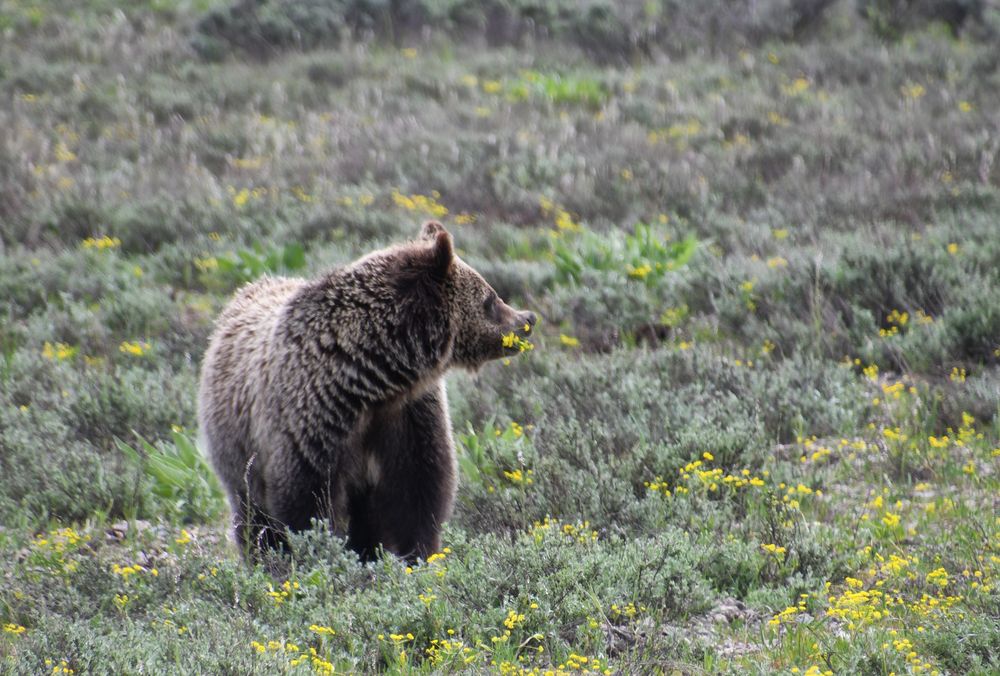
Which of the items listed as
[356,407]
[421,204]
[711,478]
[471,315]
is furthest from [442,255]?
[421,204]

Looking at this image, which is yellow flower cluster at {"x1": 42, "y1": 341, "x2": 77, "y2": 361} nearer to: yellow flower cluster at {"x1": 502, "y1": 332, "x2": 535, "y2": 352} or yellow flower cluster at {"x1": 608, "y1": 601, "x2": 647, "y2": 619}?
yellow flower cluster at {"x1": 502, "y1": 332, "x2": 535, "y2": 352}

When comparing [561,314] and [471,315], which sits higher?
[471,315]

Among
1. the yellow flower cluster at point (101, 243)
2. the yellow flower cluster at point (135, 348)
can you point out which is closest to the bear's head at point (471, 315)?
the yellow flower cluster at point (135, 348)

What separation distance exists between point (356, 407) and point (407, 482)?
443 millimetres

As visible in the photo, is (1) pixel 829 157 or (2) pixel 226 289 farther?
(1) pixel 829 157

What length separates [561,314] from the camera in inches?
339

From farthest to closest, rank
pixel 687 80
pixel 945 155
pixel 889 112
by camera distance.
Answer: pixel 687 80 → pixel 889 112 → pixel 945 155

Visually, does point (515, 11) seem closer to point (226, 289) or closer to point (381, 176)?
point (381, 176)

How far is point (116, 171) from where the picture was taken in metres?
12.0

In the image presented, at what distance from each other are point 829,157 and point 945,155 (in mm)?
1076

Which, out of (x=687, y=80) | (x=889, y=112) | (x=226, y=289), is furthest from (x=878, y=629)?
(x=687, y=80)

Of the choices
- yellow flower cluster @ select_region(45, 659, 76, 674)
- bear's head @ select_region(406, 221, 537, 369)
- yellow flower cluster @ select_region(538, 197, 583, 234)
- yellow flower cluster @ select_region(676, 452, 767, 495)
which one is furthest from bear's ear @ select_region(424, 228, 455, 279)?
yellow flower cluster @ select_region(538, 197, 583, 234)

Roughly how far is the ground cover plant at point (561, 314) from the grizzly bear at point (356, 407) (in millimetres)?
310

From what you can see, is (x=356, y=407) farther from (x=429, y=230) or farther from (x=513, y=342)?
(x=429, y=230)
